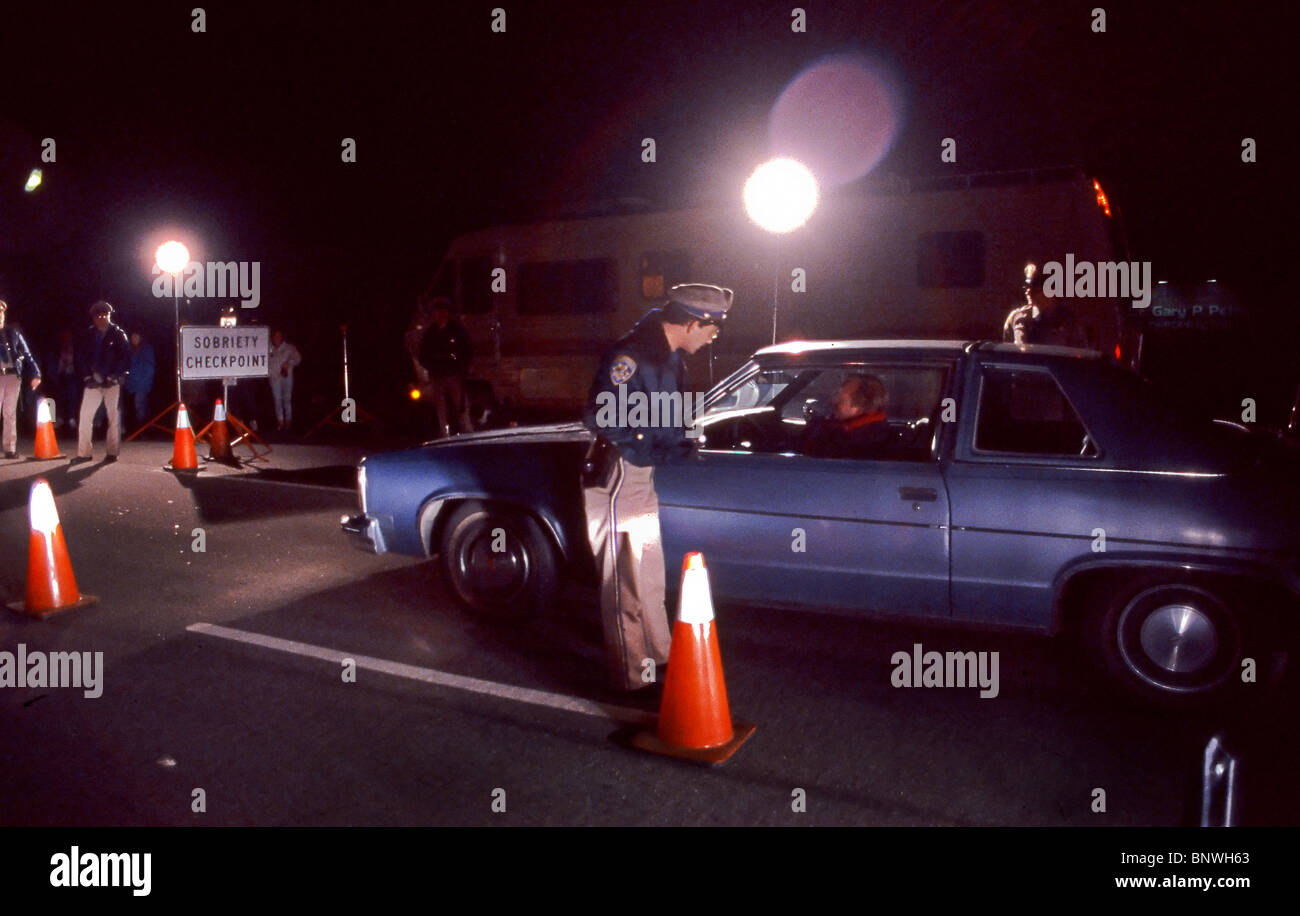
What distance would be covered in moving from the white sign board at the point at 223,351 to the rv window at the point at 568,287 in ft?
12.4

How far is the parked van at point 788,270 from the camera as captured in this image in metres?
11.2

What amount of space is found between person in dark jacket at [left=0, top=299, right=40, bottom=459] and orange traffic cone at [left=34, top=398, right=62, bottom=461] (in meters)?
0.25

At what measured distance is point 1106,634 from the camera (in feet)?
14.0

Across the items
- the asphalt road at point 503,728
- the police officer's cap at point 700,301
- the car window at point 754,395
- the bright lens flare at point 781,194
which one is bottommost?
the asphalt road at point 503,728

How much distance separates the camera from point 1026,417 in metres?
4.73

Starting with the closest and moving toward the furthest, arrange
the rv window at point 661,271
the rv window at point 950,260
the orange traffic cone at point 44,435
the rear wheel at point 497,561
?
1. the rear wheel at point 497,561
2. the rv window at point 950,260
3. the orange traffic cone at point 44,435
4. the rv window at point 661,271

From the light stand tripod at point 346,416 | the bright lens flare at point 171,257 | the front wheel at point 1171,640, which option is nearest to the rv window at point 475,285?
the light stand tripod at point 346,416

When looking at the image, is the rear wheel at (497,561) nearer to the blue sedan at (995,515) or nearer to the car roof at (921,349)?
the blue sedan at (995,515)

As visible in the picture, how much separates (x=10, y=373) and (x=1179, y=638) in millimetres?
12492

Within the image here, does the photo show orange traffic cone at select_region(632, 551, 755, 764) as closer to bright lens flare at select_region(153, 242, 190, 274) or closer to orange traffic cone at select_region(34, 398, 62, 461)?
orange traffic cone at select_region(34, 398, 62, 461)

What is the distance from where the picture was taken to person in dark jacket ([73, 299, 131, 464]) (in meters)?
11.7

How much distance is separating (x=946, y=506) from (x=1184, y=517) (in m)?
0.91

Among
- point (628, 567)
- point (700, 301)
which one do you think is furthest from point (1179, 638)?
point (700, 301)
